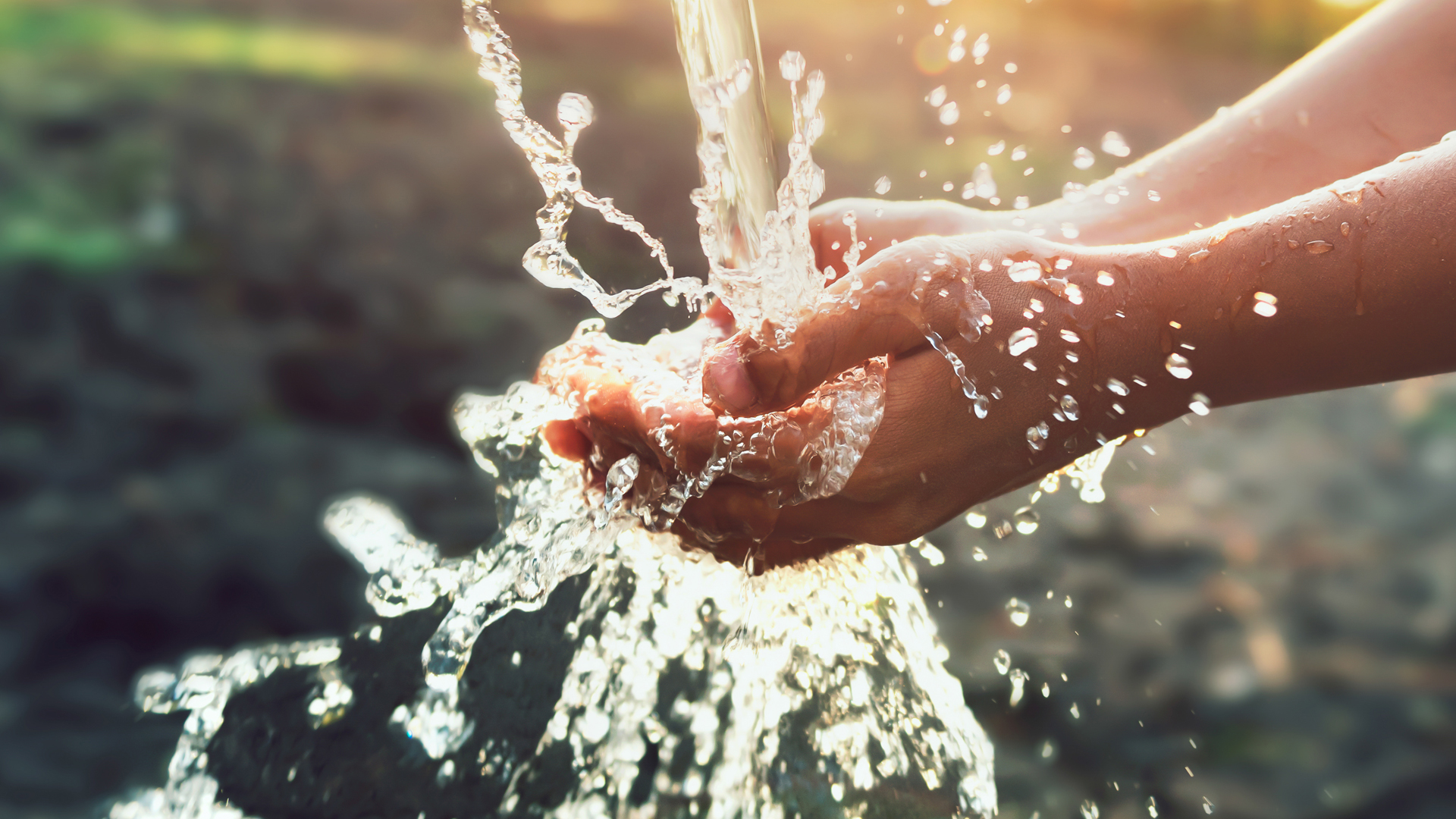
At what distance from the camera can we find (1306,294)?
63 cm

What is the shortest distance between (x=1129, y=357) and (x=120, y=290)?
1.78m

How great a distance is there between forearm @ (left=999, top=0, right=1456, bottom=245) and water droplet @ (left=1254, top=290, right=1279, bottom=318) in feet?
1.13

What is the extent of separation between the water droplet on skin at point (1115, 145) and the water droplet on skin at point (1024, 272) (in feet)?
3.96

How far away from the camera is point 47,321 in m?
1.70

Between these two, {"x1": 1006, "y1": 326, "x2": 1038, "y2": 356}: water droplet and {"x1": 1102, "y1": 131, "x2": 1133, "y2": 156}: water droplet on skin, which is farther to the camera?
{"x1": 1102, "y1": 131, "x2": 1133, "y2": 156}: water droplet on skin

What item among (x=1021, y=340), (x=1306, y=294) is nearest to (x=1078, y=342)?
(x=1021, y=340)

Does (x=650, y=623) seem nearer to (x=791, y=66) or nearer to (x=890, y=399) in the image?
(x=890, y=399)

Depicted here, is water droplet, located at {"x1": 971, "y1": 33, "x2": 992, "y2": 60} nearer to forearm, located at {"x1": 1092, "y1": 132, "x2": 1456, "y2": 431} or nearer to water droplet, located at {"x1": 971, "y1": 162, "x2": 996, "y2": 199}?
water droplet, located at {"x1": 971, "y1": 162, "x2": 996, "y2": 199}

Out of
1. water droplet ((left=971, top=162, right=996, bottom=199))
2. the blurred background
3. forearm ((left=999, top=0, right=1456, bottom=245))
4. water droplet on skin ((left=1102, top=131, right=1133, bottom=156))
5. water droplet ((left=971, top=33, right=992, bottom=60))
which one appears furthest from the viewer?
water droplet ((left=971, top=33, right=992, bottom=60))

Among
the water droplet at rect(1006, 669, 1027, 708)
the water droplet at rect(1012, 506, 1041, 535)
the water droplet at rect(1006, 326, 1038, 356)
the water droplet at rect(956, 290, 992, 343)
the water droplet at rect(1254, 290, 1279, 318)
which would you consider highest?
the water droplet at rect(956, 290, 992, 343)

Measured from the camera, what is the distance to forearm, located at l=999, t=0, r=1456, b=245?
0.87 metres

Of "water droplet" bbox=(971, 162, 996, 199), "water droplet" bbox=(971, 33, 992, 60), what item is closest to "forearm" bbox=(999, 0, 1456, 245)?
"water droplet" bbox=(971, 162, 996, 199)

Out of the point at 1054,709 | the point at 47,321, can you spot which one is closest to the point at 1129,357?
the point at 1054,709

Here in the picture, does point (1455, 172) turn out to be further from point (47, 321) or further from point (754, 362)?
point (47, 321)
